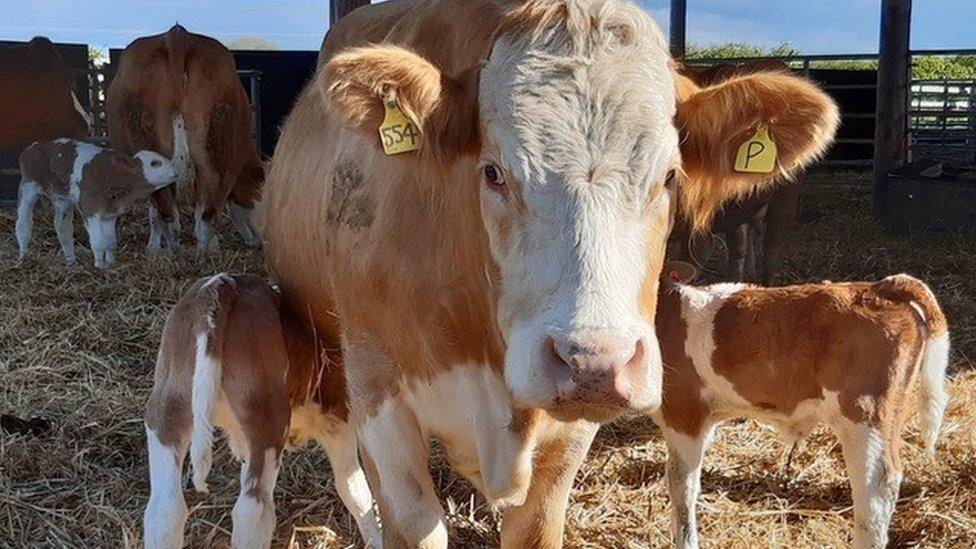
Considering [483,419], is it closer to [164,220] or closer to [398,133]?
[398,133]

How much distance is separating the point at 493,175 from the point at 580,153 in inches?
9.0

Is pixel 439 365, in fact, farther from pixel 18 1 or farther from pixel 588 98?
pixel 18 1

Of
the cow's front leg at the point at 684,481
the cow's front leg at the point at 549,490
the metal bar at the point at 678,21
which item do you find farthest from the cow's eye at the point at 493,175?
the metal bar at the point at 678,21

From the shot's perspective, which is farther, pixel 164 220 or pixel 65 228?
pixel 164 220

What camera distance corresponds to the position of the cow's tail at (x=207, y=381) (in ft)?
10.0

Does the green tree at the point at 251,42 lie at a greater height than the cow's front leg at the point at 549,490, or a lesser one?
greater

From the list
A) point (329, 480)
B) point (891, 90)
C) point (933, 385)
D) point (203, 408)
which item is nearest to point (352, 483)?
point (329, 480)

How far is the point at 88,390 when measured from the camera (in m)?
5.05

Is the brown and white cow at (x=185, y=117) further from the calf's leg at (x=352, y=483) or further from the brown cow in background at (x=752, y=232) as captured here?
the calf's leg at (x=352, y=483)

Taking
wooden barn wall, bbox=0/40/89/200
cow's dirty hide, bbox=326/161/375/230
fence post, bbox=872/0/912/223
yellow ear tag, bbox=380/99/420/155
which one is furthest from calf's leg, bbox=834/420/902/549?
wooden barn wall, bbox=0/40/89/200

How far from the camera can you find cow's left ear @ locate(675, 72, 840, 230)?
2531mm

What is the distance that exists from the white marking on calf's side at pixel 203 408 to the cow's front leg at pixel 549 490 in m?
0.86

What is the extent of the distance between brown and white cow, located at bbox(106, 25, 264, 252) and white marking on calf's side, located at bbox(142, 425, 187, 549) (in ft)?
18.6

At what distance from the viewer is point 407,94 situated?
244 cm
